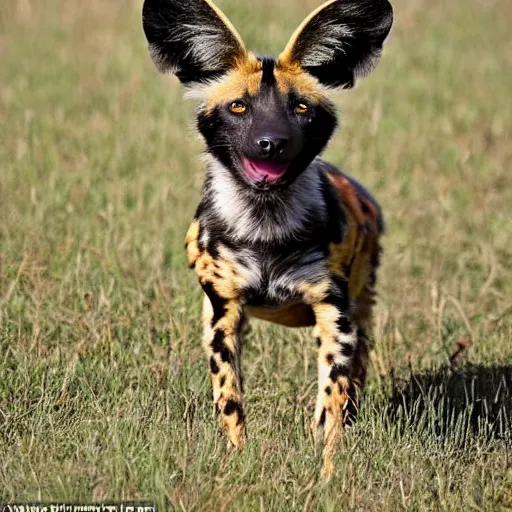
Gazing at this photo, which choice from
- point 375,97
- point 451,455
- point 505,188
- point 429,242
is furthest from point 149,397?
point 375,97

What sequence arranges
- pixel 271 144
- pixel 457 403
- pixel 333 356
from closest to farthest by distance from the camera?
1. pixel 271 144
2. pixel 333 356
3. pixel 457 403

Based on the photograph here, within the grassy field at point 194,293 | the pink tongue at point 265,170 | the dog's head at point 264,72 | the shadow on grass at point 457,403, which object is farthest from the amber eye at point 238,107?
the shadow on grass at point 457,403

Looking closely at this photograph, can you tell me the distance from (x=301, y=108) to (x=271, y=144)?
13.8 inches

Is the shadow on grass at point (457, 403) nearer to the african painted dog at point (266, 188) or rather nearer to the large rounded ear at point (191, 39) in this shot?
the african painted dog at point (266, 188)

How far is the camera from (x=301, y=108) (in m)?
4.96

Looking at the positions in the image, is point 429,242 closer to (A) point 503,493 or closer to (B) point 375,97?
(B) point 375,97

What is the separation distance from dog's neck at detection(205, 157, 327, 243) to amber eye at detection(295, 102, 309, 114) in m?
0.38

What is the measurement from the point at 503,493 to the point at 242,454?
108 centimetres

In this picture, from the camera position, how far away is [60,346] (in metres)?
6.02

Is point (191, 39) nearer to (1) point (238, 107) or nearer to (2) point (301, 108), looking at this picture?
(1) point (238, 107)

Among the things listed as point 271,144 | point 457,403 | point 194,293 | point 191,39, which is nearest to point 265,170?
point 271,144

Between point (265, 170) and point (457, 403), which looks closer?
point (265, 170)

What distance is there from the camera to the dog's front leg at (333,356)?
5043mm

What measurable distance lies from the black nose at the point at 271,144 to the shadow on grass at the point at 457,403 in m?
1.35
